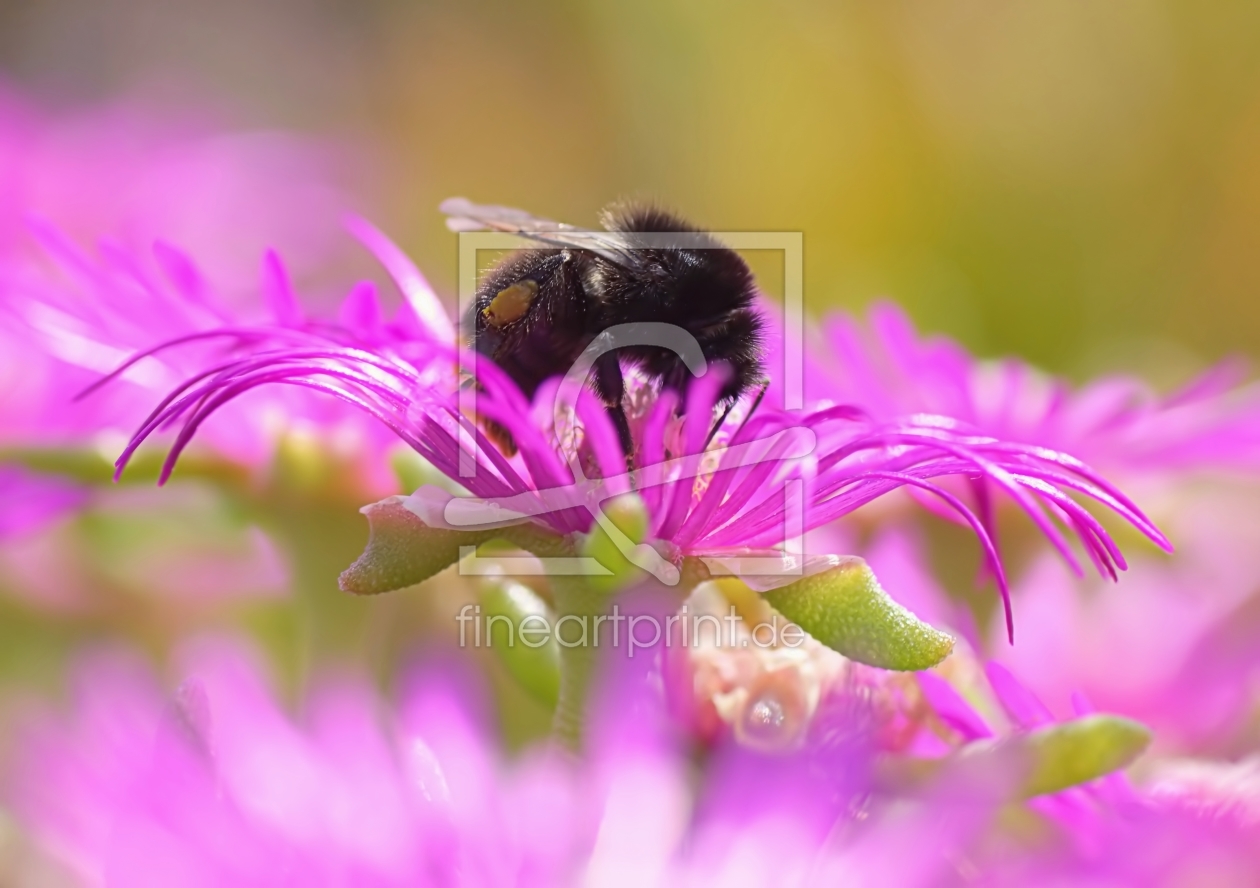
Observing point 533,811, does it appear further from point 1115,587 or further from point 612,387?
point 1115,587

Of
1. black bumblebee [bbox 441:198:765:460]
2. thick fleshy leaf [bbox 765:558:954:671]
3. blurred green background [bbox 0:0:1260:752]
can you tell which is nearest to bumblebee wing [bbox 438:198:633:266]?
black bumblebee [bbox 441:198:765:460]

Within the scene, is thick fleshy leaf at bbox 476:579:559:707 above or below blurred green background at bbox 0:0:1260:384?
below

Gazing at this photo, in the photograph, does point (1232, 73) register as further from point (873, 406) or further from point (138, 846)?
point (138, 846)

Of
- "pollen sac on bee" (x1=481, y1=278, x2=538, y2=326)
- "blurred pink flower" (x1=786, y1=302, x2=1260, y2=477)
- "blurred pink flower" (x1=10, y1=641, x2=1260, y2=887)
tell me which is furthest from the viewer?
"blurred pink flower" (x1=786, y1=302, x2=1260, y2=477)

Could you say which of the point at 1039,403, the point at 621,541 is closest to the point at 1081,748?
the point at 621,541

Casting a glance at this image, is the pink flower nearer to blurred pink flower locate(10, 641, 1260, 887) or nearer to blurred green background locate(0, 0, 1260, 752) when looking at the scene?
blurred pink flower locate(10, 641, 1260, 887)
